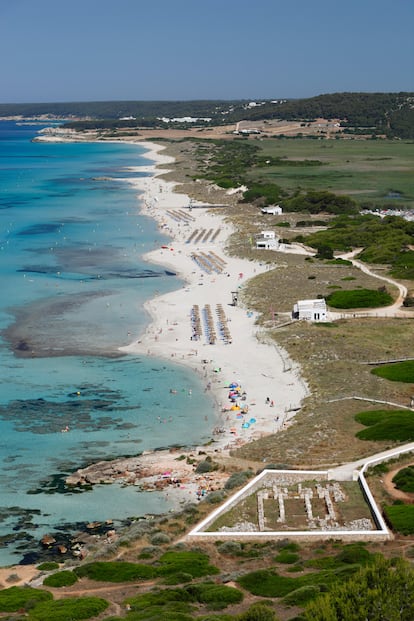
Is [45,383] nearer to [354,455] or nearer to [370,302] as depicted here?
[354,455]

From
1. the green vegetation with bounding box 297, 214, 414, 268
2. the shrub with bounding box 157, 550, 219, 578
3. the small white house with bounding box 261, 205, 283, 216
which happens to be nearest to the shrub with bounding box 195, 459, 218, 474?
the shrub with bounding box 157, 550, 219, 578

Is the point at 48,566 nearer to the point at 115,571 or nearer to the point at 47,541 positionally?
the point at 47,541

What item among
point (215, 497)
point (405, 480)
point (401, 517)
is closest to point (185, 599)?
point (215, 497)

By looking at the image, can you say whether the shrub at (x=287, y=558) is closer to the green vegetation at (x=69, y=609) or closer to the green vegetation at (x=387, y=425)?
the green vegetation at (x=69, y=609)

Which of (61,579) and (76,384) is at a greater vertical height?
(76,384)

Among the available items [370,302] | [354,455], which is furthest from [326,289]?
[354,455]

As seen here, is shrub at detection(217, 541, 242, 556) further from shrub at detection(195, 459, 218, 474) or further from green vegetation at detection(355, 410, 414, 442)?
green vegetation at detection(355, 410, 414, 442)
